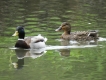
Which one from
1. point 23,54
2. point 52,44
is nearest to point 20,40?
point 52,44

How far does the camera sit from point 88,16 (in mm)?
25641

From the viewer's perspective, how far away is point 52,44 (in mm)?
19781

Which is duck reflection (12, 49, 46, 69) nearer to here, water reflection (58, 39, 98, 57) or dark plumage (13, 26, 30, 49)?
dark plumage (13, 26, 30, 49)

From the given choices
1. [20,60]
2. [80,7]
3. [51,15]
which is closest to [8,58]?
[20,60]

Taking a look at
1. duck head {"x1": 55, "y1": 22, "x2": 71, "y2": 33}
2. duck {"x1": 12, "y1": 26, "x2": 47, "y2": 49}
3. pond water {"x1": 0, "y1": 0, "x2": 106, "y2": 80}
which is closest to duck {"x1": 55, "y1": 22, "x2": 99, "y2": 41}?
duck head {"x1": 55, "y1": 22, "x2": 71, "y2": 33}

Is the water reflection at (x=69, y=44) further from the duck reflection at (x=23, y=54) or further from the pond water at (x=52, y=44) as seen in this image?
the duck reflection at (x=23, y=54)

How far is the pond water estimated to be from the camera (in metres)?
15.4

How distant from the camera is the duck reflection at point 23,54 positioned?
16859 millimetres

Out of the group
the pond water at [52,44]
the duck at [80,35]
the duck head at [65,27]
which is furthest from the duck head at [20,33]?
the duck head at [65,27]

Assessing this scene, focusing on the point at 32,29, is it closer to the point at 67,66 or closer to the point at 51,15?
the point at 51,15

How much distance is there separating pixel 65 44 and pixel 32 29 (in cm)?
224

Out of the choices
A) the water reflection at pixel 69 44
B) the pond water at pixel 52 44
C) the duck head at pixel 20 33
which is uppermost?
the duck head at pixel 20 33

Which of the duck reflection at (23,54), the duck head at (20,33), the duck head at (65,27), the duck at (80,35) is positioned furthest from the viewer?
the duck head at (65,27)

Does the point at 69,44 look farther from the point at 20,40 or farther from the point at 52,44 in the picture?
the point at 20,40
